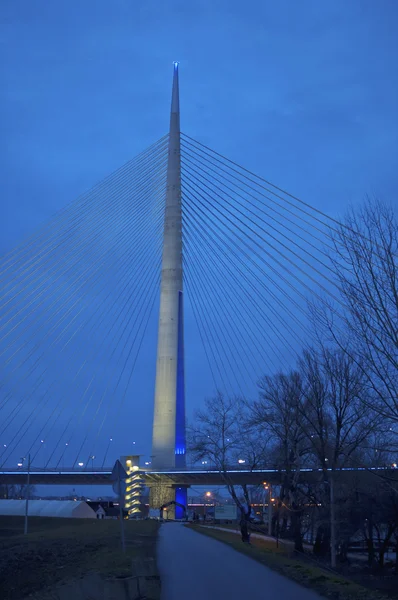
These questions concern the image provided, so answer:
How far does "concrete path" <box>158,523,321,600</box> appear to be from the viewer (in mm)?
10562

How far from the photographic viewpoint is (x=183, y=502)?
63.3m

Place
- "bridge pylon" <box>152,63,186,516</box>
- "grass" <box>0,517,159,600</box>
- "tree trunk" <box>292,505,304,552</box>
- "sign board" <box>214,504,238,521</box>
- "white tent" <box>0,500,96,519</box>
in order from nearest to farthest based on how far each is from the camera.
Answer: "grass" <box>0,517,159,600</box> < "tree trunk" <box>292,505,304,552</box> < "bridge pylon" <box>152,63,186,516</box> < "white tent" <box>0,500,96,519</box> < "sign board" <box>214,504,238,521</box>

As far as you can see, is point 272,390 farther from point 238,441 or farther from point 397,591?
point 397,591

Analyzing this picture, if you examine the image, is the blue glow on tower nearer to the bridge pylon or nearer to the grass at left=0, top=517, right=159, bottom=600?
the bridge pylon

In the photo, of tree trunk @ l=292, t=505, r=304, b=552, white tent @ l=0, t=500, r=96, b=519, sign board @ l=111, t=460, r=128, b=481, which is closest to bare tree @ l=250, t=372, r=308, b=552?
tree trunk @ l=292, t=505, r=304, b=552

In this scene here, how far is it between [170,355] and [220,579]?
35797mm

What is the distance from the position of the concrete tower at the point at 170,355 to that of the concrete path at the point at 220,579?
28.9 m

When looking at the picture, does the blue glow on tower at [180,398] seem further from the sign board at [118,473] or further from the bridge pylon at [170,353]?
the sign board at [118,473]

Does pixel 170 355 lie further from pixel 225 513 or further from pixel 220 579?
pixel 220 579

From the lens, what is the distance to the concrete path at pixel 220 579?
34.7 ft

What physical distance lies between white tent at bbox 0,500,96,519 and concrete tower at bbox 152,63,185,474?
1045cm

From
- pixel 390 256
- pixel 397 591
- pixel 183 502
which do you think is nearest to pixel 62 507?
pixel 183 502

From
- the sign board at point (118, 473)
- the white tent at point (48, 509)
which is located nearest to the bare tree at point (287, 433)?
the sign board at point (118, 473)

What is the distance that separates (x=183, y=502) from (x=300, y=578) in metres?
52.5
